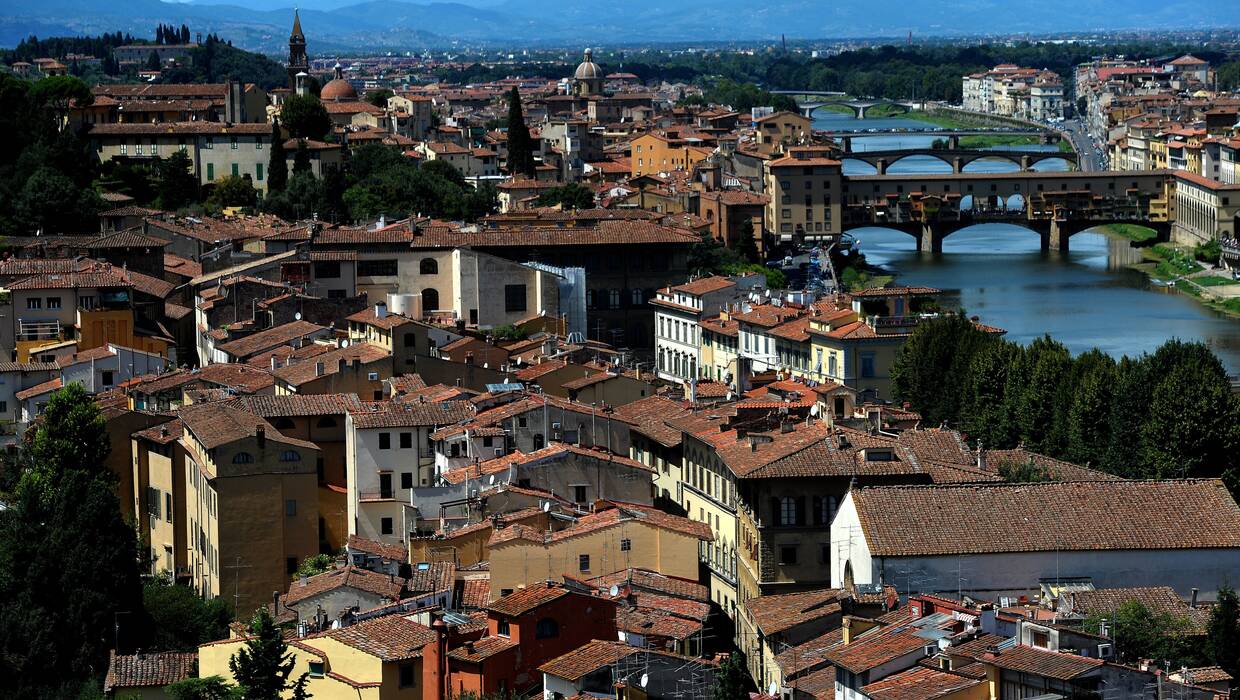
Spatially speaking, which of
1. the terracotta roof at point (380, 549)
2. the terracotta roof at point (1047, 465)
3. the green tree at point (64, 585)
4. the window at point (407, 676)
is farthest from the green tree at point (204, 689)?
the terracotta roof at point (1047, 465)

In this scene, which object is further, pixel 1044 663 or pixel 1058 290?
pixel 1058 290

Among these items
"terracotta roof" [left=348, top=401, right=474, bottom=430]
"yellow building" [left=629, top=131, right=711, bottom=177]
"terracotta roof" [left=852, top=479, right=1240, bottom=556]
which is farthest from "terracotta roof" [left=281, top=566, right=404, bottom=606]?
"yellow building" [left=629, top=131, right=711, bottom=177]

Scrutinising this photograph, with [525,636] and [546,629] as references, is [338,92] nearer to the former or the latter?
[546,629]

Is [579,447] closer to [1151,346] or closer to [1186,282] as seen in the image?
[1151,346]

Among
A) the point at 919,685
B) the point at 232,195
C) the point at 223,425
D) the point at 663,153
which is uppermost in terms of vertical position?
the point at 919,685

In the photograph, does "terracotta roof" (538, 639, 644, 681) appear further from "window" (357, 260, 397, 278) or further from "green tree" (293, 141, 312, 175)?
"green tree" (293, 141, 312, 175)

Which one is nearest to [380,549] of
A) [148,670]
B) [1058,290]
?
[148,670]

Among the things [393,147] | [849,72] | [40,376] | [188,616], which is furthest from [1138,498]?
[849,72]
